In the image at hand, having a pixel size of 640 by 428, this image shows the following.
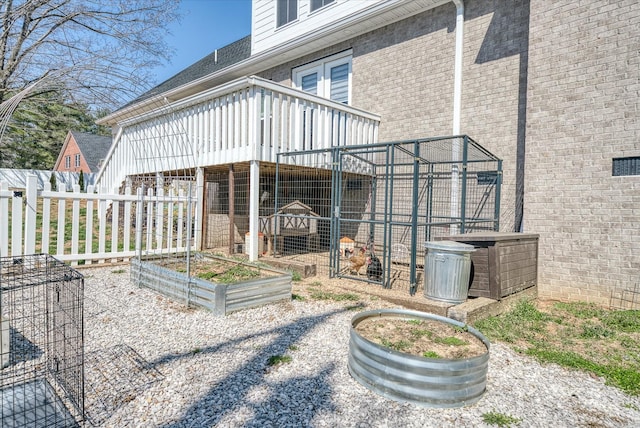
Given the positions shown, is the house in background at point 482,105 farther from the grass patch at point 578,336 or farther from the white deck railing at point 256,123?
the grass patch at point 578,336

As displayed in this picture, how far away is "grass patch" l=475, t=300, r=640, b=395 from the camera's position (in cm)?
342

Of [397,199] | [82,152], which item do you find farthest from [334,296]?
[82,152]

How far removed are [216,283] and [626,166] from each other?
596 cm

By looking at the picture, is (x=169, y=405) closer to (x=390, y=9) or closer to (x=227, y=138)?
(x=227, y=138)

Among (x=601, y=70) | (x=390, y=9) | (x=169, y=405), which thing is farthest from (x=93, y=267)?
(x=601, y=70)

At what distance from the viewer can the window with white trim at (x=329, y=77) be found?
1055 centimetres

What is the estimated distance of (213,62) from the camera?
15.7 m

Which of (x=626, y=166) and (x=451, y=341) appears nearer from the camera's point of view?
(x=451, y=341)

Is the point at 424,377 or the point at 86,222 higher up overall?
the point at 86,222

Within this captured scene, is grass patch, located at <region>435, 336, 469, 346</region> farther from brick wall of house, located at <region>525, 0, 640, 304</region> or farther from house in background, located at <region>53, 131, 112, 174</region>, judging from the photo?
house in background, located at <region>53, 131, 112, 174</region>

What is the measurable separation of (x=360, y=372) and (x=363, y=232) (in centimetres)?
700

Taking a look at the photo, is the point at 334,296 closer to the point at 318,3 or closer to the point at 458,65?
the point at 458,65

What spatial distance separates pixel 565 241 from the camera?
19.3 feet

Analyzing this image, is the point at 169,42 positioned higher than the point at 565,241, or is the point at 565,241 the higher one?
the point at 169,42
